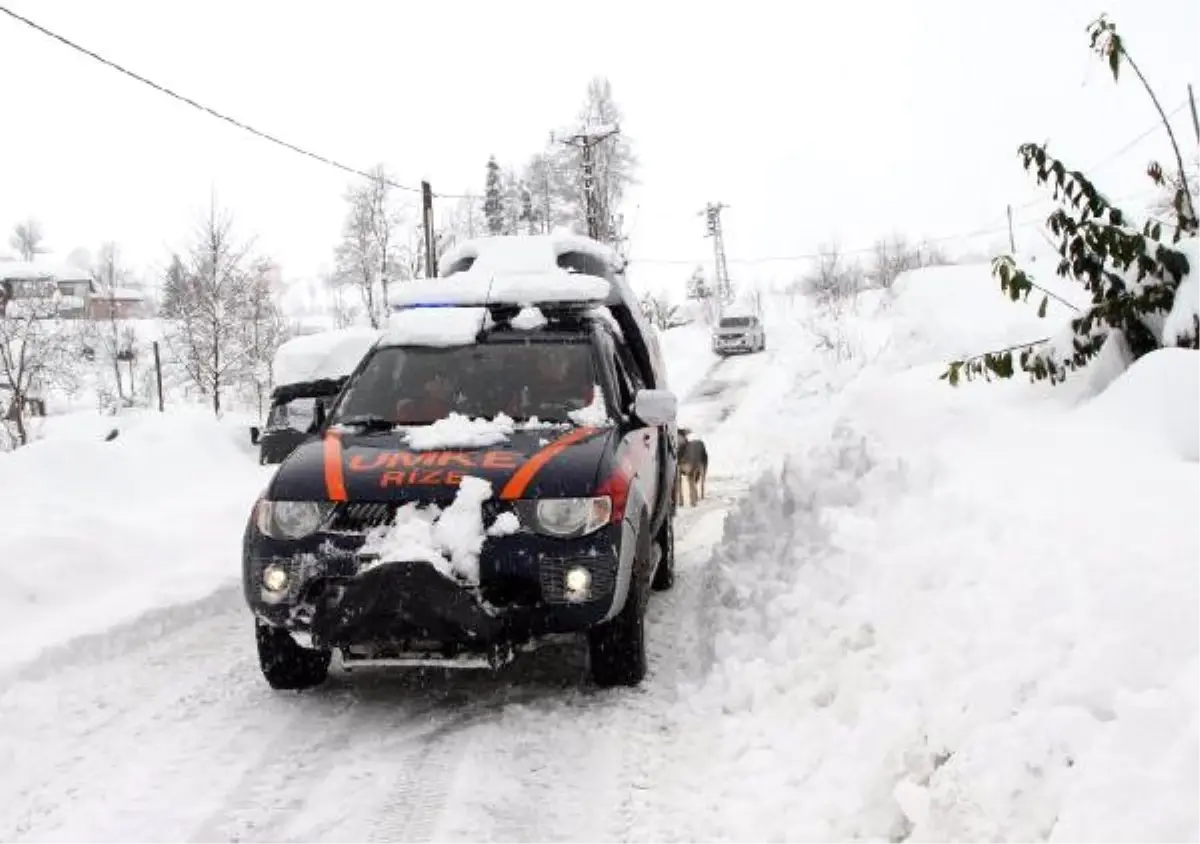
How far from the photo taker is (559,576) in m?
4.39

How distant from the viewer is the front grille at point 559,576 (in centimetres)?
438

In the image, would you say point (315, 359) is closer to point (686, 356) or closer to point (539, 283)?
point (539, 283)

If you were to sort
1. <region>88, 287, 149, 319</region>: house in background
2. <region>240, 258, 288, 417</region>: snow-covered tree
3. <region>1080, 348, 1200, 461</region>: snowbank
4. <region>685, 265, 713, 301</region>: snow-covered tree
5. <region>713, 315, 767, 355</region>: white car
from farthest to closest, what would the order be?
<region>88, 287, 149, 319</region>: house in background, <region>685, 265, 713, 301</region>: snow-covered tree, <region>240, 258, 288, 417</region>: snow-covered tree, <region>713, 315, 767, 355</region>: white car, <region>1080, 348, 1200, 461</region>: snowbank

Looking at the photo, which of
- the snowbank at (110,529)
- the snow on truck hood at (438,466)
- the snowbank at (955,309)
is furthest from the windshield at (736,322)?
the snow on truck hood at (438,466)

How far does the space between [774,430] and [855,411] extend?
1200 cm

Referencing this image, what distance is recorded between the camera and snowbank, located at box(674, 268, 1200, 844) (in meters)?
2.69

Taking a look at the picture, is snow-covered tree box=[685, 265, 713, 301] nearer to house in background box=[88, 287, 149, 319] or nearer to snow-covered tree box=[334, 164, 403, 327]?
snow-covered tree box=[334, 164, 403, 327]

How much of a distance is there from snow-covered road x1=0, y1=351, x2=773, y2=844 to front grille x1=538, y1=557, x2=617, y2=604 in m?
0.61

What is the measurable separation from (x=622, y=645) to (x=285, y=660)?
1.63 meters

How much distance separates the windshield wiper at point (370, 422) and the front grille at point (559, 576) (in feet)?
4.52

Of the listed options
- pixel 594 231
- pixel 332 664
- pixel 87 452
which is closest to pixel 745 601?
pixel 332 664

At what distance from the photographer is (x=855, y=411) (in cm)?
752

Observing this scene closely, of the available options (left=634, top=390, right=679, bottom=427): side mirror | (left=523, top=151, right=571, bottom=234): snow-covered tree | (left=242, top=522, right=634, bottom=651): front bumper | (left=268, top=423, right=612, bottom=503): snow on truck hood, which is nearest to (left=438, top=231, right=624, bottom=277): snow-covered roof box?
(left=634, top=390, right=679, bottom=427): side mirror

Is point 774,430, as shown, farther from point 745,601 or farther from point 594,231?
point 594,231
